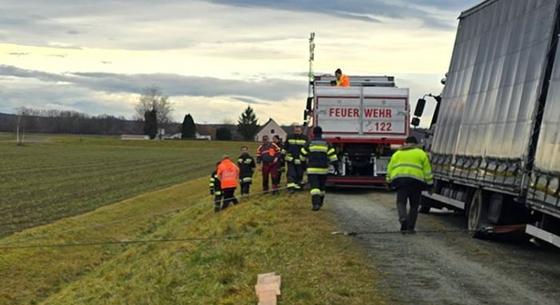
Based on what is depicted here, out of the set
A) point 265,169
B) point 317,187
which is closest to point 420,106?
point 317,187

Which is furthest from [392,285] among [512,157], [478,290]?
[512,157]

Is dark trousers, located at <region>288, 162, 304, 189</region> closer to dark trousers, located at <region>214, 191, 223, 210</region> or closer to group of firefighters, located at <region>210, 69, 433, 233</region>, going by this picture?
group of firefighters, located at <region>210, 69, 433, 233</region>

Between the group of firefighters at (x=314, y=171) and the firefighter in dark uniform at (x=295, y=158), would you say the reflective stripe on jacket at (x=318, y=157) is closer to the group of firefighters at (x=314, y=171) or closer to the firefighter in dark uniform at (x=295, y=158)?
the group of firefighters at (x=314, y=171)

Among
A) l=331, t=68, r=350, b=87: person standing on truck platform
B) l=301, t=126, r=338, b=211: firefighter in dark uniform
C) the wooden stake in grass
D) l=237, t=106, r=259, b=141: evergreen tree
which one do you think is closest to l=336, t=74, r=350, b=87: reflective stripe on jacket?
l=331, t=68, r=350, b=87: person standing on truck platform

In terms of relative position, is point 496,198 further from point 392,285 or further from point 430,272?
point 392,285

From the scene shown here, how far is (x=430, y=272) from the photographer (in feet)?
34.7

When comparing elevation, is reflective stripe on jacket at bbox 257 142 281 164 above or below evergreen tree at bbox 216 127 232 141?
above

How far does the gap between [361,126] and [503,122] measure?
11.6 metres

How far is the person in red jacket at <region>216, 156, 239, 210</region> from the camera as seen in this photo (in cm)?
2225

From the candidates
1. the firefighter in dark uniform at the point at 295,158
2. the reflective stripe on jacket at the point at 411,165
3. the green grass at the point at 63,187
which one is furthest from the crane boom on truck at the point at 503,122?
the green grass at the point at 63,187

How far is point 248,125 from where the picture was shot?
489 feet

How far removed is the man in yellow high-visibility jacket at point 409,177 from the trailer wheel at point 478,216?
0.82m

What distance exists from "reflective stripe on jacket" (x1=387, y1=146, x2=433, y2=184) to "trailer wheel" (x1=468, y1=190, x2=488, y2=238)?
82cm

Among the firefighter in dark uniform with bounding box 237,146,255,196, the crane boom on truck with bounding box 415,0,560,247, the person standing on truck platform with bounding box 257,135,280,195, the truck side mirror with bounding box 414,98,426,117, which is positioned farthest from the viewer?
the person standing on truck platform with bounding box 257,135,280,195
